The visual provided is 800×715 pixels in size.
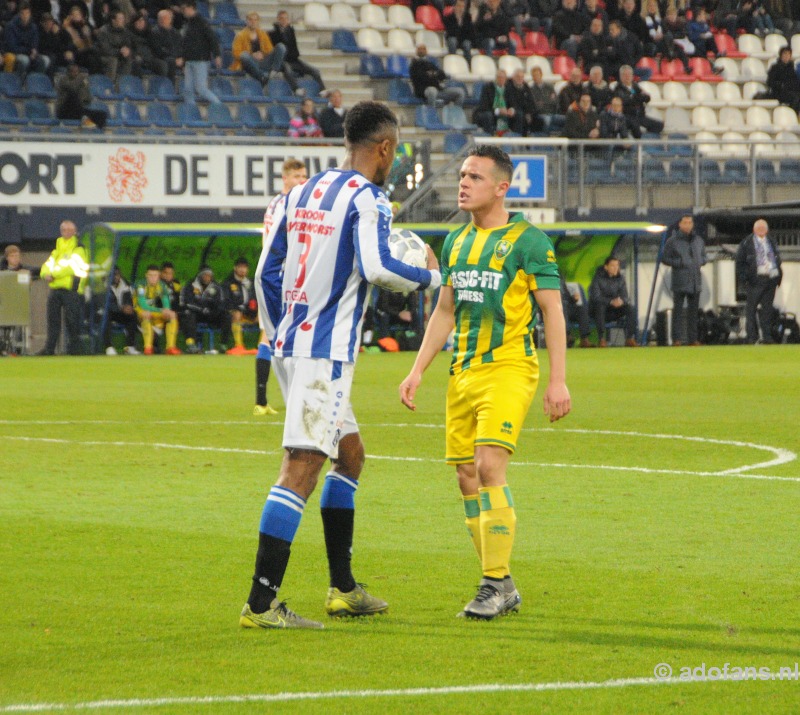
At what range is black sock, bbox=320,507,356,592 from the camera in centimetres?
578

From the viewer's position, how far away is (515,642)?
521cm

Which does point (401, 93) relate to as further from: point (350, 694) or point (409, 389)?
point (350, 694)

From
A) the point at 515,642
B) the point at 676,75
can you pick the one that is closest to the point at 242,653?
the point at 515,642

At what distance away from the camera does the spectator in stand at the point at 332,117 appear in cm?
A: 2756

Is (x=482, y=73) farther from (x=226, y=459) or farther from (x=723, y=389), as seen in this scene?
(x=226, y=459)

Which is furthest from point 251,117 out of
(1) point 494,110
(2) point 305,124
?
(1) point 494,110

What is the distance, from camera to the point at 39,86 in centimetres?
2702

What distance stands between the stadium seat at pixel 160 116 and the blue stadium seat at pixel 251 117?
137 cm

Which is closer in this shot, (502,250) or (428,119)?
(502,250)

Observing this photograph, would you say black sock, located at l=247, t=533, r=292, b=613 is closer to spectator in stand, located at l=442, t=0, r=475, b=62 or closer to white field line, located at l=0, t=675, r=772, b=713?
white field line, located at l=0, t=675, r=772, b=713

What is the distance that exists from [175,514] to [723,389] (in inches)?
403

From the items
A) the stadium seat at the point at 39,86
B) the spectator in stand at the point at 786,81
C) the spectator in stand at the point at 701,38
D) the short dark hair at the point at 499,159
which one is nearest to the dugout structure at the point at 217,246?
the stadium seat at the point at 39,86

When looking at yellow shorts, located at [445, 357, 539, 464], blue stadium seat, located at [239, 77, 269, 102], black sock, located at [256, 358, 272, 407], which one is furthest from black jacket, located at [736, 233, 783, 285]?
yellow shorts, located at [445, 357, 539, 464]

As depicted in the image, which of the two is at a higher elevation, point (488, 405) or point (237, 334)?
point (237, 334)
